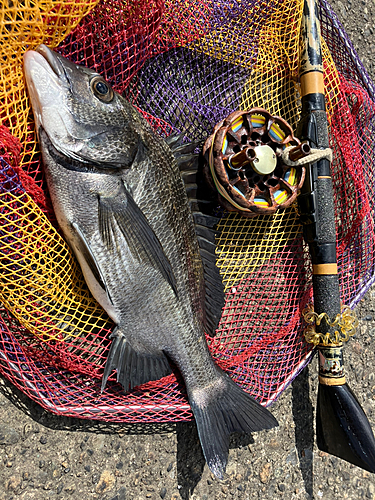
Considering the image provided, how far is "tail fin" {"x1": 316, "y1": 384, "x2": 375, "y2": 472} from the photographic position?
2029 millimetres

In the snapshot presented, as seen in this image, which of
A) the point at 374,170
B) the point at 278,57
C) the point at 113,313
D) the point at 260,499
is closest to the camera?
the point at 113,313

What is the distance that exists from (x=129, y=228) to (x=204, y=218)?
473 mm

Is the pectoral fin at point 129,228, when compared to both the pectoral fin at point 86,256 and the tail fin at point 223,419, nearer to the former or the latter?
→ the pectoral fin at point 86,256

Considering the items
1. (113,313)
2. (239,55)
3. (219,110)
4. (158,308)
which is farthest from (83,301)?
(239,55)

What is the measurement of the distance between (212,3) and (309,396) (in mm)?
2542

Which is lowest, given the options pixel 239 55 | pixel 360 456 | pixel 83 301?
pixel 360 456

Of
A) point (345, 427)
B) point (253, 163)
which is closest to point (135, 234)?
point (253, 163)

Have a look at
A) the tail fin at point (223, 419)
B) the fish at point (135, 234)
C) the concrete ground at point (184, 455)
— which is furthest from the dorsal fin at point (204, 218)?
the concrete ground at point (184, 455)

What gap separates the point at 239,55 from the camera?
2127 mm

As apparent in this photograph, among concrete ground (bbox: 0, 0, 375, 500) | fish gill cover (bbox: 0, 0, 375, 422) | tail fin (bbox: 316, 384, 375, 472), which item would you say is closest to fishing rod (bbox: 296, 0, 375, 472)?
tail fin (bbox: 316, 384, 375, 472)

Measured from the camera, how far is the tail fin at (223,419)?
1.81 metres

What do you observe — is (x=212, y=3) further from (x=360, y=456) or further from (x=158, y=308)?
(x=360, y=456)

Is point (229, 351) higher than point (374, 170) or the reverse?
the reverse

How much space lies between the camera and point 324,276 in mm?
2082
